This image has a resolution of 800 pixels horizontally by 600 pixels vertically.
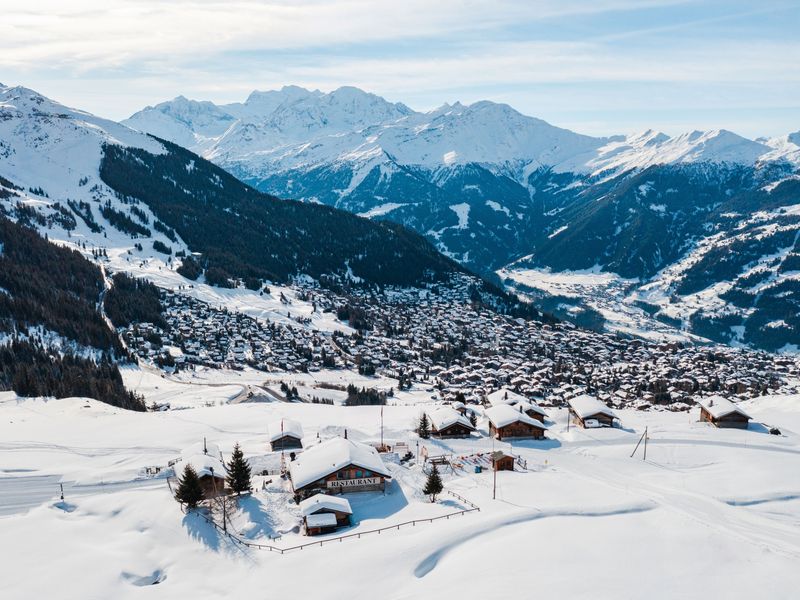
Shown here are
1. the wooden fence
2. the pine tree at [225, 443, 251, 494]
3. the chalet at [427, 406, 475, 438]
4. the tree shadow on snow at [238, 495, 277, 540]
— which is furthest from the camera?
the chalet at [427, 406, 475, 438]

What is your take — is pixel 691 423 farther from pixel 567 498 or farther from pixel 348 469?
pixel 348 469

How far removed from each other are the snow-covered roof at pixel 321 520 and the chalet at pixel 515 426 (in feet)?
107

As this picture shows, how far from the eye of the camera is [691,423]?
89.8 m

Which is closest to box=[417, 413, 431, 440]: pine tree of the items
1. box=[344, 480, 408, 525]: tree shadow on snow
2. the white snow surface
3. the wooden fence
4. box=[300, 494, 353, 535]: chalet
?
the white snow surface

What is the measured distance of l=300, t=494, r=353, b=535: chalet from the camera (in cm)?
4972

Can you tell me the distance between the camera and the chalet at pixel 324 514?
163 feet

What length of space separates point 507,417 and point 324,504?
34486 millimetres

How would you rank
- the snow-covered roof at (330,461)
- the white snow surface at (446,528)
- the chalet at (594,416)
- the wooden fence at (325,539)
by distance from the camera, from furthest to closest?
the chalet at (594,416)
the snow-covered roof at (330,461)
the wooden fence at (325,539)
the white snow surface at (446,528)

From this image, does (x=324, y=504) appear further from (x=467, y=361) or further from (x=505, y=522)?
(x=467, y=361)

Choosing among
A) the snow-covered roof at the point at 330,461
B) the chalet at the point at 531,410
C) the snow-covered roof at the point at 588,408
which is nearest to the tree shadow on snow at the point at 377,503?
the snow-covered roof at the point at 330,461

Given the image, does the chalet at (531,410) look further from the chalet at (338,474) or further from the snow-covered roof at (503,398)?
the chalet at (338,474)

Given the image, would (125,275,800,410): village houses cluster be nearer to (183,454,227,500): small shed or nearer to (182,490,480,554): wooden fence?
(182,490,480,554): wooden fence

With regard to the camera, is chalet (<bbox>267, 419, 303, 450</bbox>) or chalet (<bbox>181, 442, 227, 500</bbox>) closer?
chalet (<bbox>181, 442, 227, 500</bbox>)

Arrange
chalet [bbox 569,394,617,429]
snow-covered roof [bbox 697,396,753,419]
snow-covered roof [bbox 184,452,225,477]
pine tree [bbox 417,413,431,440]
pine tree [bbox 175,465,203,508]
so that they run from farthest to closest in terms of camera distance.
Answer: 1. snow-covered roof [bbox 697,396,753,419]
2. chalet [bbox 569,394,617,429]
3. pine tree [bbox 417,413,431,440]
4. snow-covered roof [bbox 184,452,225,477]
5. pine tree [bbox 175,465,203,508]
